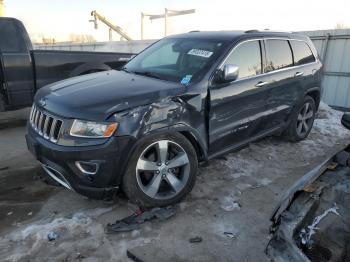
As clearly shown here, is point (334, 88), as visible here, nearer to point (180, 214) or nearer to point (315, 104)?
point (315, 104)

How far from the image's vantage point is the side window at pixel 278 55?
4.73 meters

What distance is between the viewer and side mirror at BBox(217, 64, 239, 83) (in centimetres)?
377

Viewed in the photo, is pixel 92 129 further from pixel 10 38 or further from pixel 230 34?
pixel 10 38

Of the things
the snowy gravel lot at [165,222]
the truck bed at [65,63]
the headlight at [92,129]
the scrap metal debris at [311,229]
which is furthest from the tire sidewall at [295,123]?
the scrap metal debris at [311,229]

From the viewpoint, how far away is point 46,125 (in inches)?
133

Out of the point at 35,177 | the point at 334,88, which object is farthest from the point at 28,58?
the point at 334,88

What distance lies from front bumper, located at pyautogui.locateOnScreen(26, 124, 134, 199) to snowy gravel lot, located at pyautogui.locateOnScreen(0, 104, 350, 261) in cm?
42

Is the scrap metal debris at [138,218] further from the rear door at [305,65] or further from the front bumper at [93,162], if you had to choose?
the rear door at [305,65]

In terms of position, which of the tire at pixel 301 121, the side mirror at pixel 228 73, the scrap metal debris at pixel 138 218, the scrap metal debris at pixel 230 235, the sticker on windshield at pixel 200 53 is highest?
the sticker on windshield at pixel 200 53

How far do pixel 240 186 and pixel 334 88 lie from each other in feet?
20.6

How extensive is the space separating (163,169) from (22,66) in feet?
12.4

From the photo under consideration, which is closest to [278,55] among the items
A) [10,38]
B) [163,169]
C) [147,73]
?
[147,73]

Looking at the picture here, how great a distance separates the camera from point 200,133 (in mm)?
3744

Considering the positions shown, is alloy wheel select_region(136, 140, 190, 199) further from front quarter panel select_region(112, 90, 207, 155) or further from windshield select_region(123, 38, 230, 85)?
windshield select_region(123, 38, 230, 85)
